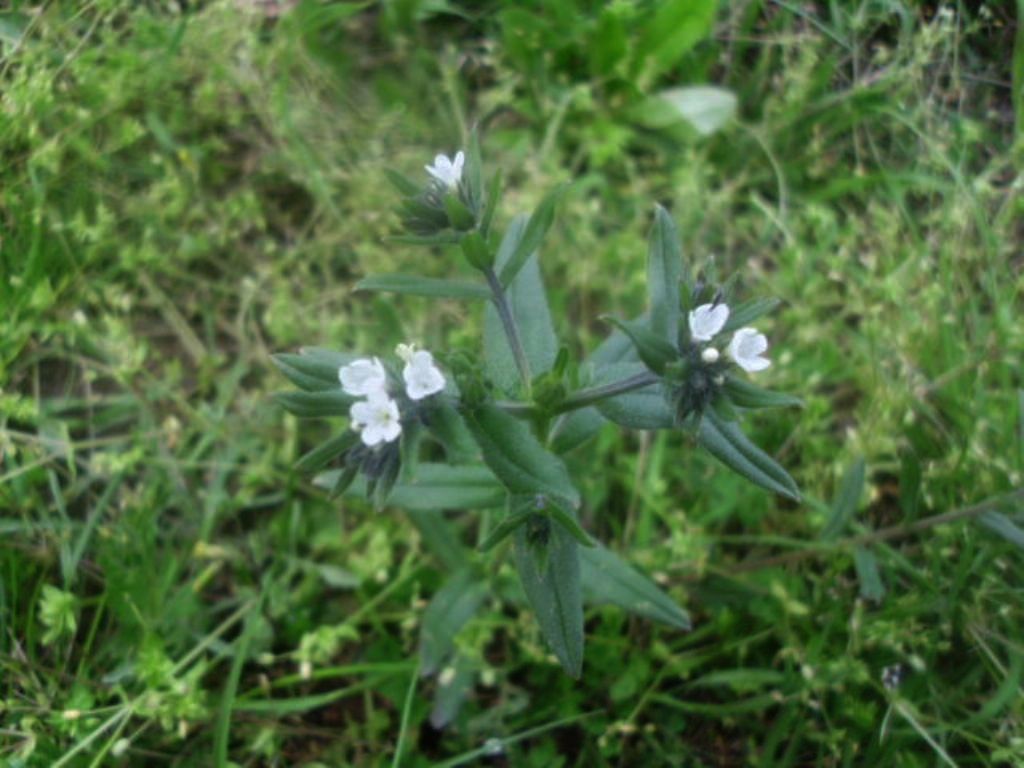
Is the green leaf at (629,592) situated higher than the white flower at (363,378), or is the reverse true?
the white flower at (363,378)

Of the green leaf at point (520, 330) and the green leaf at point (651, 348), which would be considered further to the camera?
the green leaf at point (520, 330)

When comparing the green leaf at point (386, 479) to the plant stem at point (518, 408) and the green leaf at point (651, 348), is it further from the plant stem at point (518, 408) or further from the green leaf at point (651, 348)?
the green leaf at point (651, 348)

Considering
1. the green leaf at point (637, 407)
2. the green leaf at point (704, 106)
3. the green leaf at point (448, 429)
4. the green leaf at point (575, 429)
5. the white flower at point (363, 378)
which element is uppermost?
the white flower at point (363, 378)

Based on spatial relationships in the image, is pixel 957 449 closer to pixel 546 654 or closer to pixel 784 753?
pixel 784 753

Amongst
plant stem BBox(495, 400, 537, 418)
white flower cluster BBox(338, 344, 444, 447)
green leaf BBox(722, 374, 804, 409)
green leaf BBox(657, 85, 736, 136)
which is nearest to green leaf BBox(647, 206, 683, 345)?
green leaf BBox(722, 374, 804, 409)

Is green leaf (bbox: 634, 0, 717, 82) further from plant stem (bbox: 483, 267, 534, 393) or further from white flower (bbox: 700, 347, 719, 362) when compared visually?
white flower (bbox: 700, 347, 719, 362)

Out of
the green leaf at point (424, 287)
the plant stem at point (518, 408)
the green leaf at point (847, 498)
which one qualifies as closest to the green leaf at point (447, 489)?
the plant stem at point (518, 408)

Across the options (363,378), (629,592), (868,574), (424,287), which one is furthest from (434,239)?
(868,574)
